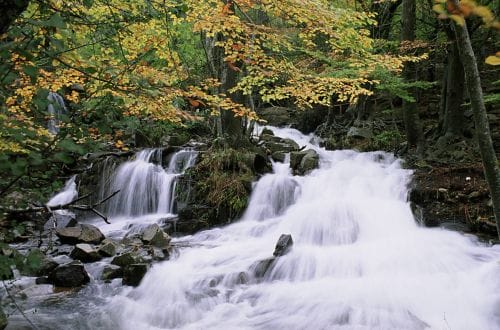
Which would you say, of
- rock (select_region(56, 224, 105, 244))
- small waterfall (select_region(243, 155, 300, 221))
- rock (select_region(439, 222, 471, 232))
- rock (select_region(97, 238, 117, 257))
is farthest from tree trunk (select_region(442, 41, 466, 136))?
rock (select_region(56, 224, 105, 244))

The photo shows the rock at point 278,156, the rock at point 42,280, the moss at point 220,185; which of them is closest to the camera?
the rock at point 42,280

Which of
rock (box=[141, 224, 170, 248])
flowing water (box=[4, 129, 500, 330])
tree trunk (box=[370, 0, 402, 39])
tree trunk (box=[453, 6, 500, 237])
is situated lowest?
flowing water (box=[4, 129, 500, 330])

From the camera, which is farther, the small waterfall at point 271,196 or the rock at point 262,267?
the small waterfall at point 271,196

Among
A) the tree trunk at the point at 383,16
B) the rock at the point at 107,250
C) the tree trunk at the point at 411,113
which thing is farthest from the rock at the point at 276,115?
the rock at the point at 107,250

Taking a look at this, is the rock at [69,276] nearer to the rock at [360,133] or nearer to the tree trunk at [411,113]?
the tree trunk at [411,113]

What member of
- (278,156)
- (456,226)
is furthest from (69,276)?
(278,156)

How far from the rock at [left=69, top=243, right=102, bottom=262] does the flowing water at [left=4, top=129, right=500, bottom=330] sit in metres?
0.98

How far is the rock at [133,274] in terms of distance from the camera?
21.3ft

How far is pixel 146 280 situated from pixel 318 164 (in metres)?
6.75

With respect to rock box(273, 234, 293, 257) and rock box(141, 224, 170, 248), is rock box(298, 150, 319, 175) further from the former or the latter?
rock box(141, 224, 170, 248)

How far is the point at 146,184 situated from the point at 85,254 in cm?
374

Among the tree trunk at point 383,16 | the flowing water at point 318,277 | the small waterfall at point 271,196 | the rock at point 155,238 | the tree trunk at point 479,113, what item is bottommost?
the flowing water at point 318,277

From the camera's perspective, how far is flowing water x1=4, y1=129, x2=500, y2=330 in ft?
17.8

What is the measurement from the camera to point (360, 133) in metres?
14.1
